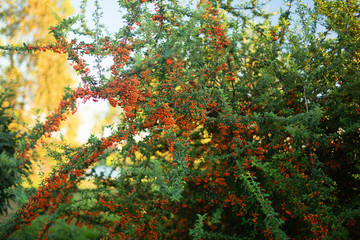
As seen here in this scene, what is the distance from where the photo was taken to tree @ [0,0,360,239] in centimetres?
294

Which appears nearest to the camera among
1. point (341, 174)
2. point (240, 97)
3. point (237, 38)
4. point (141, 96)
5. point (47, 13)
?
point (141, 96)

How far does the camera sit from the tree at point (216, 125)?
9.64ft

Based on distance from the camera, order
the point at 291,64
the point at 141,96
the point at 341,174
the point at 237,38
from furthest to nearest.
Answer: the point at 341,174 → the point at 237,38 → the point at 291,64 → the point at 141,96

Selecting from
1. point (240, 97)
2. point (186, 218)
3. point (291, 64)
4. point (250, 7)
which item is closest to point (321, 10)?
point (250, 7)

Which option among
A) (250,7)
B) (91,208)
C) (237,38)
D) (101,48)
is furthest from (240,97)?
(91,208)

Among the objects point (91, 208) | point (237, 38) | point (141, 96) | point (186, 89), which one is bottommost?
point (91, 208)

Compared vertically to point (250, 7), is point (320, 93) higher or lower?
lower

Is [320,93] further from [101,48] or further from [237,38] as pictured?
[101,48]

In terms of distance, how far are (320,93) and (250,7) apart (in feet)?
6.88

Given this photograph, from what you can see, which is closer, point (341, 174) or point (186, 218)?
point (341, 174)

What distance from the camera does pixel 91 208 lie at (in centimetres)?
404

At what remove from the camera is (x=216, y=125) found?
13.1 feet

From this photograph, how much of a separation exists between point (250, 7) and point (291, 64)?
1.84 metres

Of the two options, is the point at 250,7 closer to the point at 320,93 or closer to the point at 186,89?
the point at 320,93
